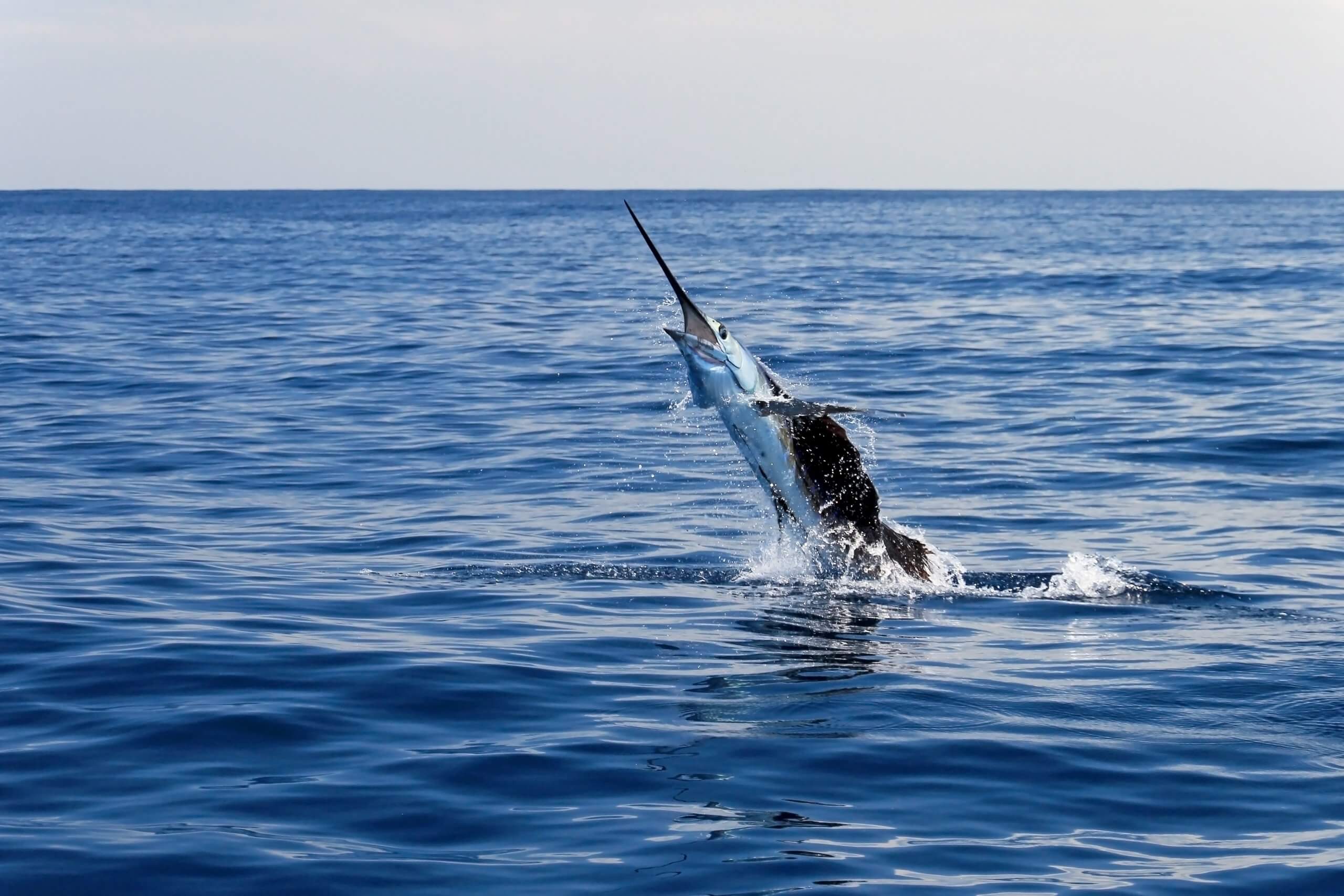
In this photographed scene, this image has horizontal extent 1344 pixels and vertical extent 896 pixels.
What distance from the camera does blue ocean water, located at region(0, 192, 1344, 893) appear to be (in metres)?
6.37

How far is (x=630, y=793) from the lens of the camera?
272 inches

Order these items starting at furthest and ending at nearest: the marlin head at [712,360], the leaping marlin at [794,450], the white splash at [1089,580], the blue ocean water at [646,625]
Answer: the white splash at [1089,580] → the leaping marlin at [794,450] → the marlin head at [712,360] → the blue ocean water at [646,625]

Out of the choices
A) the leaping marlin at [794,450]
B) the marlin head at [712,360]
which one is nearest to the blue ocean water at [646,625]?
the leaping marlin at [794,450]

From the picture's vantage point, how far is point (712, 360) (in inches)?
392

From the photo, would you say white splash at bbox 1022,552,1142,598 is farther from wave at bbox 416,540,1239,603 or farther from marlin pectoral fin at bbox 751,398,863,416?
marlin pectoral fin at bbox 751,398,863,416

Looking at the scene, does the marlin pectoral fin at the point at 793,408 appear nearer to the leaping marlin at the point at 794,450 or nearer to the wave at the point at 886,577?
the leaping marlin at the point at 794,450

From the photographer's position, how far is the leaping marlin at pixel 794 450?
32.6 ft

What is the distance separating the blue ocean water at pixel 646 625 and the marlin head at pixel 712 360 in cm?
153

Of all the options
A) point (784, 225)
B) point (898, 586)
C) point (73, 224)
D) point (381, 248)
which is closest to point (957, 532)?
point (898, 586)

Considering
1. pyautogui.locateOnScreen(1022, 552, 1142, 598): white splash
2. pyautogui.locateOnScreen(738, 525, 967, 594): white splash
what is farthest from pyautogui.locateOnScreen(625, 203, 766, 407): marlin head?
pyautogui.locateOnScreen(1022, 552, 1142, 598): white splash

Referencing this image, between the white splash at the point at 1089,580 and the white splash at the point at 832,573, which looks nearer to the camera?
the white splash at the point at 1089,580

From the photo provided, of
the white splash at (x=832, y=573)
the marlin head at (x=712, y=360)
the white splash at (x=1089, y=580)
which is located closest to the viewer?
the marlin head at (x=712, y=360)

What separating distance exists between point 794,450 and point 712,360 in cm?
104

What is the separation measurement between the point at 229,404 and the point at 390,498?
6.84 metres
